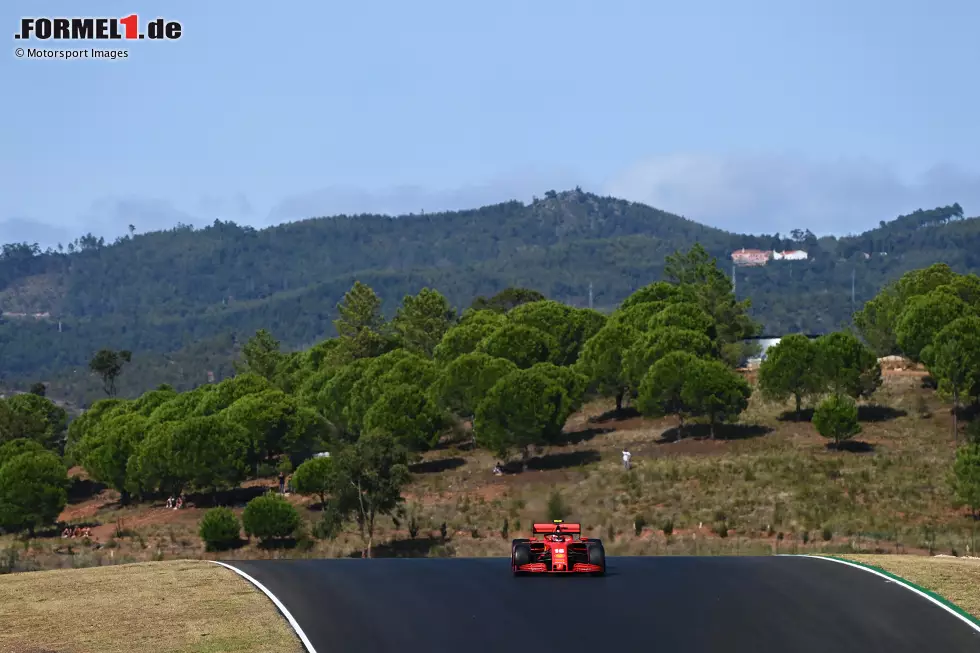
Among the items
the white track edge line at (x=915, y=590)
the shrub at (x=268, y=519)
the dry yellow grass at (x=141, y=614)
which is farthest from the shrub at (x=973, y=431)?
the dry yellow grass at (x=141, y=614)

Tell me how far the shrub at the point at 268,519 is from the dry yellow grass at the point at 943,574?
40105mm

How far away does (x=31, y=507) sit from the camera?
94.7m

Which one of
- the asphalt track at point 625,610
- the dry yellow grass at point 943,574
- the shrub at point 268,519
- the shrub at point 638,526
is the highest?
the asphalt track at point 625,610

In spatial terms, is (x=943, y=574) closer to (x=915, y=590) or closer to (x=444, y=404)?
(x=915, y=590)

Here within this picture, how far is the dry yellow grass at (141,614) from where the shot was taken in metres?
25.8

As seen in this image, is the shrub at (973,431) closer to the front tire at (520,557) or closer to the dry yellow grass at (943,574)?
the dry yellow grass at (943,574)

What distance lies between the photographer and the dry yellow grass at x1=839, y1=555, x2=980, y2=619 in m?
29.9

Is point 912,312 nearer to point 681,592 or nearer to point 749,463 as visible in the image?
point 749,463

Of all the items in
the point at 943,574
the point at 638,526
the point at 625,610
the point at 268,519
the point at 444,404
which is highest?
the point at 444,404

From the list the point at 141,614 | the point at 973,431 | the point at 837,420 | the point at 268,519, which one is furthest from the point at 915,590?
the point at 973,431

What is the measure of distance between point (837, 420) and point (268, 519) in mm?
38791

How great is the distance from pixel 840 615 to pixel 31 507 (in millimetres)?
78435

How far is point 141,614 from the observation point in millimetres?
29266

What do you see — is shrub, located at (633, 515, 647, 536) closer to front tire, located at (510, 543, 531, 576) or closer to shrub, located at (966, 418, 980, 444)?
shrub, located at (966, 418, 980, 444)
